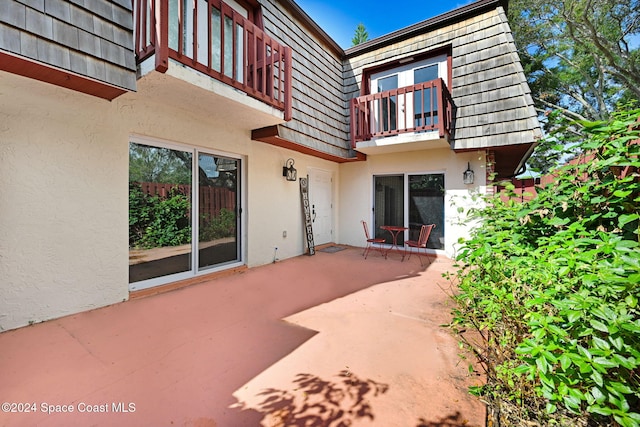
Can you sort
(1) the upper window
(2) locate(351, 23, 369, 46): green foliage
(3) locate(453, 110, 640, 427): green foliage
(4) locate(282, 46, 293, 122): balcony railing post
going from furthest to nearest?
(2) locate(351, 23, 369, 46): green foliage
(1) the upper window
(4) locate(282, 46, 293, 122): balcony railing post
(3) locate(453, 110, 640, 427): green foliage

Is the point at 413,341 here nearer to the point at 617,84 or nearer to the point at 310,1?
the point at 310,1

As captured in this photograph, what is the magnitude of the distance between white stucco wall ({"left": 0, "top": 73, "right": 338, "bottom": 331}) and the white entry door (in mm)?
3603

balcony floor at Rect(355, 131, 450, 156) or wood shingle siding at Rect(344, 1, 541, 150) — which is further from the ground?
wood shingle siding at Rect(344, 1, 541, 150)

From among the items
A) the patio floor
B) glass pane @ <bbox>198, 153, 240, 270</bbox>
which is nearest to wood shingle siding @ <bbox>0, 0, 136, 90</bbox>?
glass pane @ <bbox>198, 153, 240, 270</bbox>

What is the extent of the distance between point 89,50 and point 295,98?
10.9ft

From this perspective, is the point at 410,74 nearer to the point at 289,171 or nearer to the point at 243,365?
the point at 289,171

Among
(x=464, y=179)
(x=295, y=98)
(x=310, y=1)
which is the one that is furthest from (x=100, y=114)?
(x=464, y=179)

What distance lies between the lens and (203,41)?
391 cm

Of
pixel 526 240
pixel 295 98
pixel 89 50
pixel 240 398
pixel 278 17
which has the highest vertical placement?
pixel 278 17

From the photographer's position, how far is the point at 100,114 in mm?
3146

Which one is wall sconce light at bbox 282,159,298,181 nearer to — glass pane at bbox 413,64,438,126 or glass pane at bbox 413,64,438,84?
glass pane at bbox 413,64,438,126

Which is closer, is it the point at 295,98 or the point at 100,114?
the point at 100,114

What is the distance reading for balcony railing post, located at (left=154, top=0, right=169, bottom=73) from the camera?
8.70 ft

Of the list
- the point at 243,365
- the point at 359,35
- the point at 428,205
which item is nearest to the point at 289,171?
the point at 428,205
